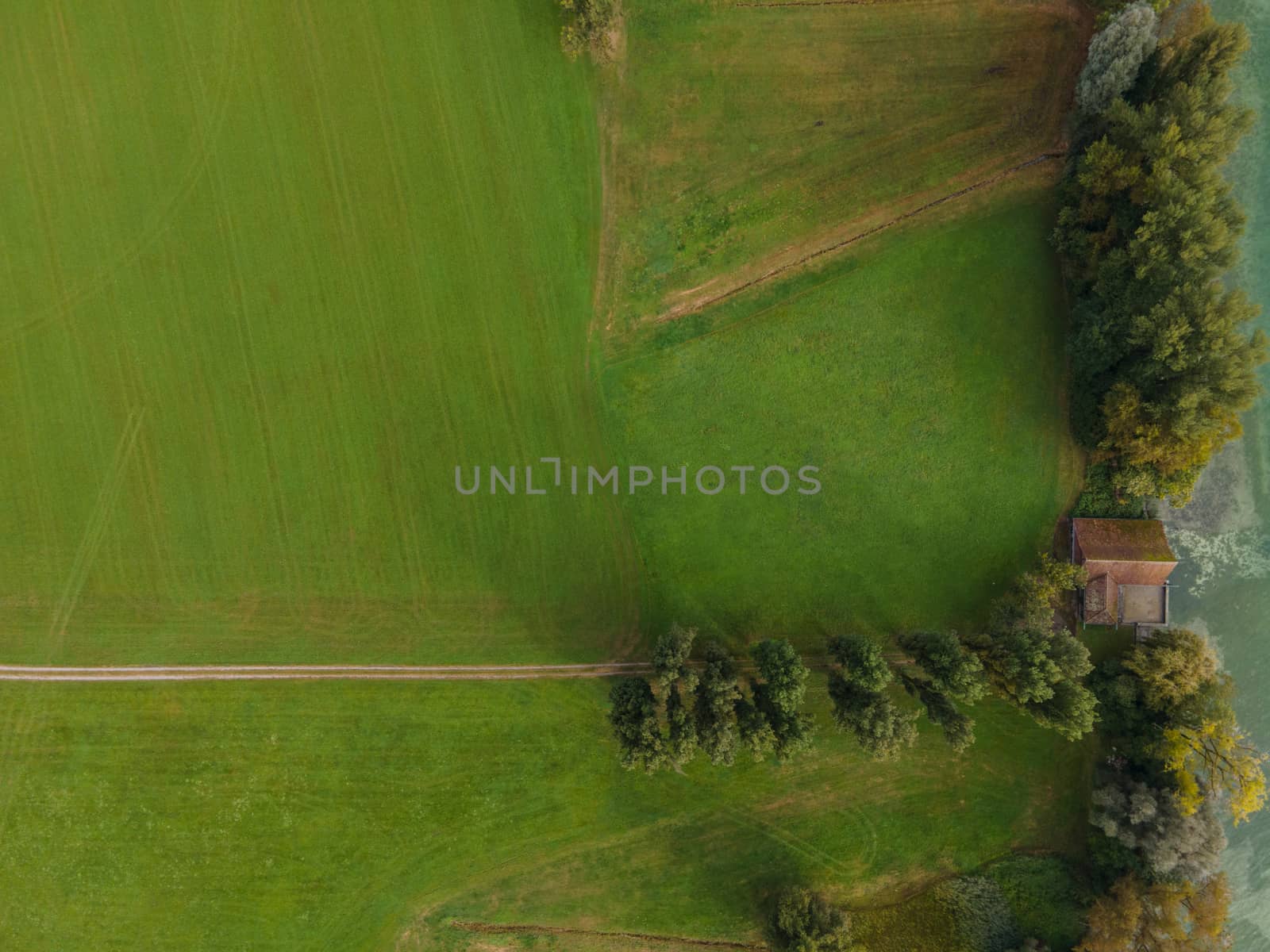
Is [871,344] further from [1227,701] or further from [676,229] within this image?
[1227,701]

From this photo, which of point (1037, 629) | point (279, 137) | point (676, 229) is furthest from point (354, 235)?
point (1037, 629)

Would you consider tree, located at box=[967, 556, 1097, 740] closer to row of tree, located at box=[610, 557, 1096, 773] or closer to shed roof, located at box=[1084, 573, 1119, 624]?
row of tree, located at box=[610, 557, 1096, 773]

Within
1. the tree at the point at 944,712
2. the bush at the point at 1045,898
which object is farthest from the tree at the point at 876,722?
the bush at the point at 1045,898

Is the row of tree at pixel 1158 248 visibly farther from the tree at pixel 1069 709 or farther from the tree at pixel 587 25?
the tree at pixel 587 25

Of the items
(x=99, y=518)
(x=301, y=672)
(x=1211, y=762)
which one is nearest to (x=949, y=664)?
(x=1211, y=762)

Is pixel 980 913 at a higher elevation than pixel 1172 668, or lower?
lower

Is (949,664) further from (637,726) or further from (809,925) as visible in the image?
(637,726)

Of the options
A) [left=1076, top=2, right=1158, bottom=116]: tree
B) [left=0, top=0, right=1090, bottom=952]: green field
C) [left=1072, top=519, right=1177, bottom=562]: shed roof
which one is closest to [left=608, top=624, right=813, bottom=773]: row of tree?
[left=0, top=0, right=1090, bottom=952]: green field
